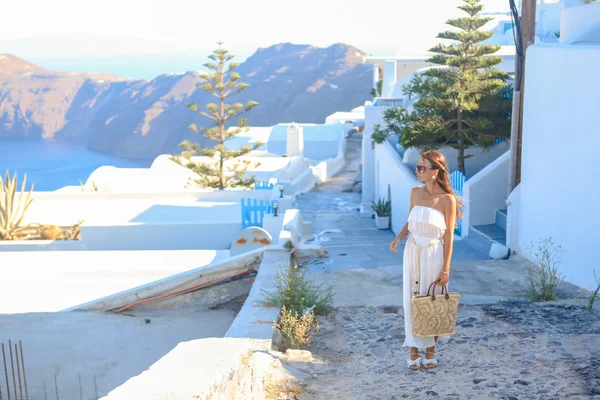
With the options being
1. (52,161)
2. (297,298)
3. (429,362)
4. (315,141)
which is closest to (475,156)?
(297,298)

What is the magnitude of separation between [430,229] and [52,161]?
2960 inches

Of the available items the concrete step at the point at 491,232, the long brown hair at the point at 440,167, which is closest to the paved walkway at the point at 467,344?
the long brown hair at the point at 440,167

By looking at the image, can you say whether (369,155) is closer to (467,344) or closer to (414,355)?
(467,344)

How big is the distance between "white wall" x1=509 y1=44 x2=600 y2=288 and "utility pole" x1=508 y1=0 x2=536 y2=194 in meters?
0.92

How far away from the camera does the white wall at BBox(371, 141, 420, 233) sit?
1468 cm

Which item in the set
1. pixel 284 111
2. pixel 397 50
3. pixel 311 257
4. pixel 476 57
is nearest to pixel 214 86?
pixel 397 50

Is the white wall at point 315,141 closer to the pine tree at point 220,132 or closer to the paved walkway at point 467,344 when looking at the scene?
the pine tree at point 220,132

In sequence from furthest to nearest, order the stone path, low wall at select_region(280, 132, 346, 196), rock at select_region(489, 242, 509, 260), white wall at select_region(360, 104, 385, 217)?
low wall at select_region(280, 132, 346, 196) → white wall at select_region(360, 104, 385, 217) → rock at select_region(489, 242, 509, 260) → the stone path

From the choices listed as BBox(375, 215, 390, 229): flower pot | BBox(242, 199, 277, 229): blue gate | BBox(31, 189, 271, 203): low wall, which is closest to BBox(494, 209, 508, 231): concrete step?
BBox(242, 199, 277, 229): blue gate

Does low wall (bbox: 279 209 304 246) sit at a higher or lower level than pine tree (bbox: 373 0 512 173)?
lower

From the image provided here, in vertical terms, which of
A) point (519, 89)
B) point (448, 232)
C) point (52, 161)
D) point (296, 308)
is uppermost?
point (519, 89)

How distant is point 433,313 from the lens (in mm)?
4734

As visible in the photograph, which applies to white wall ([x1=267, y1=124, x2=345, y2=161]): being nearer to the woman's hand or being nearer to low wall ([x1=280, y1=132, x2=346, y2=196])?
low wall ([x1=280, y1=132, x2=346, y2=196])

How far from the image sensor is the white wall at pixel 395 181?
14680mm
